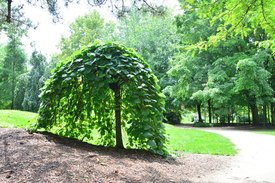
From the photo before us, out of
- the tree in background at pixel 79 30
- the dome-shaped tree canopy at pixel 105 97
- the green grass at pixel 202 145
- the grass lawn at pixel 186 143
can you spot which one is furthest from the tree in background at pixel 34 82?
the dome-shaped tree canopy at pixel 105 97

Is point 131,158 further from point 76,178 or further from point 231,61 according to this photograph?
point 231,61

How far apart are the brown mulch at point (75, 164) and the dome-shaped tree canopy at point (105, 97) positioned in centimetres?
39

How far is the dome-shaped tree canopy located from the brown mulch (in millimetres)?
392

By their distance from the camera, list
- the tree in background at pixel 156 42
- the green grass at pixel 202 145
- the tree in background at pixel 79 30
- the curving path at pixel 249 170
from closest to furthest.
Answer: the curving path at pixel 249 170 < the green grass at pixel 202 145 < the tree in background at pixel 156 42 < the tree in background at pixel 79 30

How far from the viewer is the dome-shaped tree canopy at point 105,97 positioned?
5336mm

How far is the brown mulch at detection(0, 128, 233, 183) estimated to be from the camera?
349 centimetres

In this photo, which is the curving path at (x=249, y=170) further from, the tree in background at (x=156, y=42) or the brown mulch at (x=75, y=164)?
the tree in background at (x=156, y=42)

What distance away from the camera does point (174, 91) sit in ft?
77.2

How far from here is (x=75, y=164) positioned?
3887 millimetres

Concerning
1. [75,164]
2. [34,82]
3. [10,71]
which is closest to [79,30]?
[10,71]

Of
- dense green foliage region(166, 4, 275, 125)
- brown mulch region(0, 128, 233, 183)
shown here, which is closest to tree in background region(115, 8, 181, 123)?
dense green foliage region(166, 4, 275, 125)

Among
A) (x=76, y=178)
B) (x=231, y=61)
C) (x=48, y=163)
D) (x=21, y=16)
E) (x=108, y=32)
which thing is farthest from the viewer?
(x=108, y=32)

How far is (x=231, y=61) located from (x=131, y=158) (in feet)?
54.0

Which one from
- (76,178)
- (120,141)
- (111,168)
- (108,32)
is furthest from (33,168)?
(108,32)
